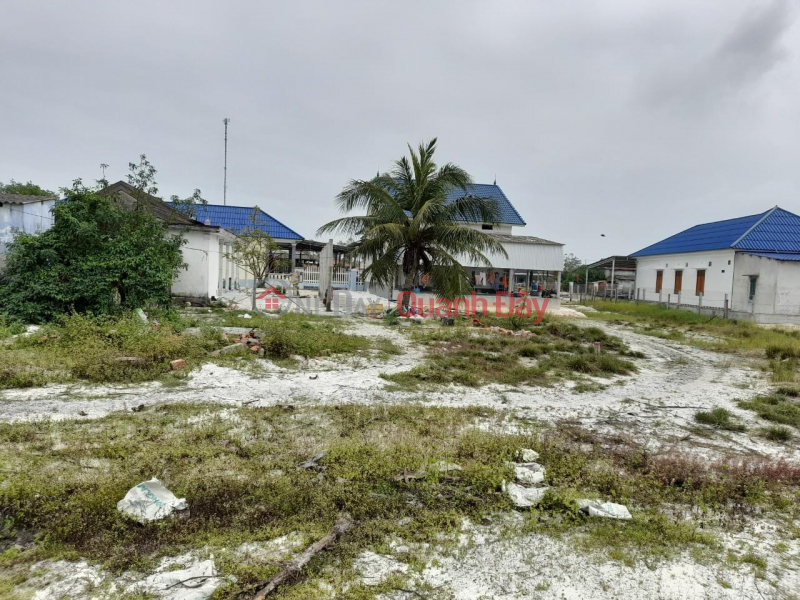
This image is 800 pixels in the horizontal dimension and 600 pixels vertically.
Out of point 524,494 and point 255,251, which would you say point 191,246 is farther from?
point 524,494

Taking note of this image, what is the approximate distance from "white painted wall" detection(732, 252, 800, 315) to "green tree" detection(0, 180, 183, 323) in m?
23.2

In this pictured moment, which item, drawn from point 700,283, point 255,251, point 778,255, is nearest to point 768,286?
point 778,255

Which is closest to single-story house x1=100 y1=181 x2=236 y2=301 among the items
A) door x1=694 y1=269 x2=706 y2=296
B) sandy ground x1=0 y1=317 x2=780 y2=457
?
sandy ground x1=0 y1=317 x2=780 y2=457

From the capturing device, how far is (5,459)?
3893 millimetres

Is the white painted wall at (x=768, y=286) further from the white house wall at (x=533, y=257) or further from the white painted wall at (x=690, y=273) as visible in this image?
the white house wall at (x=533, y=257)

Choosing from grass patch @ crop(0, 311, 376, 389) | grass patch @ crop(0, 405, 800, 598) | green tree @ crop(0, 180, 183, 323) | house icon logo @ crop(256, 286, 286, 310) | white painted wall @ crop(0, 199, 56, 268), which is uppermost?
white painted wall @ crop(0, 199, 56, 268)

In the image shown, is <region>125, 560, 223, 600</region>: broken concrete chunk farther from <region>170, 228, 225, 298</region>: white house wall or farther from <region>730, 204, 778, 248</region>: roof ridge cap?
<region>730, 204, 778, 248</region>: roof ridge cap

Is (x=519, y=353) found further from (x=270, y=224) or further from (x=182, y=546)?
(x=270, y=224)

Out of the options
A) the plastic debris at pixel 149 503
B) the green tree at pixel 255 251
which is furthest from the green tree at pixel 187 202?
the plastic debris at pixel 149 503

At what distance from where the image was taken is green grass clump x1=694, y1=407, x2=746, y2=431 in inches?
226

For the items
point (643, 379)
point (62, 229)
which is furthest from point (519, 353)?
point (62, 229)

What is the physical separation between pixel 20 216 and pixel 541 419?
14056mm

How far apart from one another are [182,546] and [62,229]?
415 inches

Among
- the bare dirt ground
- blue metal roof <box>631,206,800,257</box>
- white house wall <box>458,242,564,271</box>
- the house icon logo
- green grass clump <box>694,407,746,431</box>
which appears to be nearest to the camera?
A: the bare dirt ground
